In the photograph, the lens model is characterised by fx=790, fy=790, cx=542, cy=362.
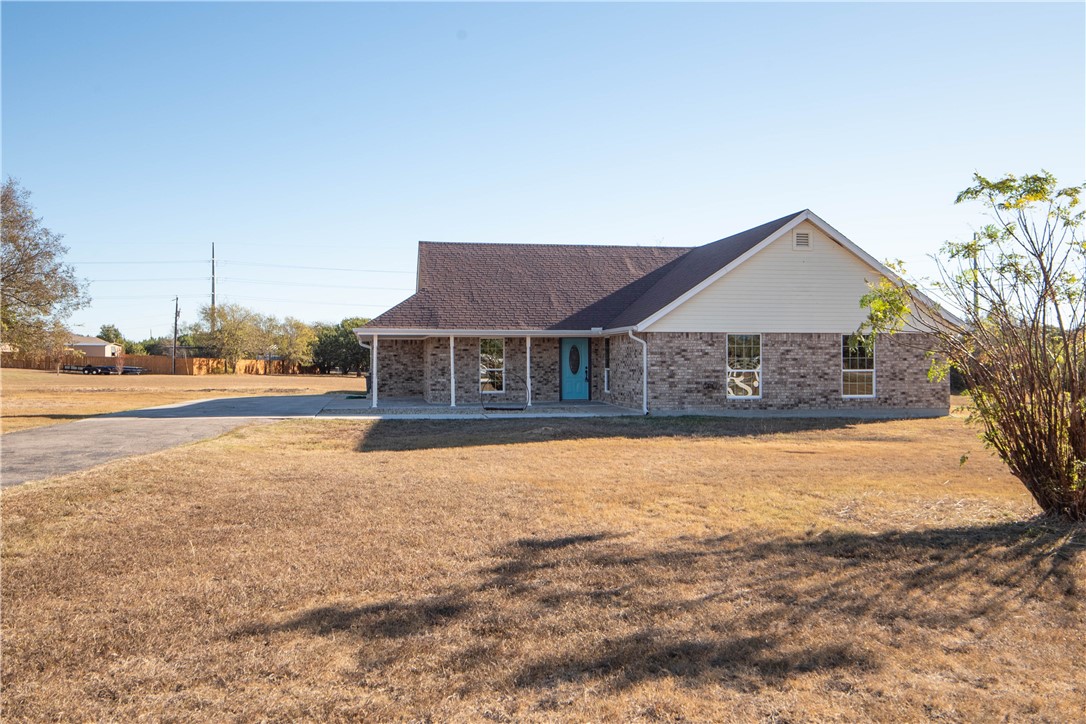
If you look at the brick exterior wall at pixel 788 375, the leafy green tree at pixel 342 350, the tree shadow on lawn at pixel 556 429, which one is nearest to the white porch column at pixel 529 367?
the tree shadow on lawn at pixel 556 429

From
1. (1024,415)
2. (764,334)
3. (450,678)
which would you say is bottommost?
(450,678)

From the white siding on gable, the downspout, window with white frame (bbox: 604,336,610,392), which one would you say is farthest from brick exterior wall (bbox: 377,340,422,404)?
the white siding on gable

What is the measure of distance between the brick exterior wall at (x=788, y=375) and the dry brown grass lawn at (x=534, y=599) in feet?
33.4

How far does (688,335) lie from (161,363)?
6142 centimetres

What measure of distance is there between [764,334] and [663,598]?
1669 cm

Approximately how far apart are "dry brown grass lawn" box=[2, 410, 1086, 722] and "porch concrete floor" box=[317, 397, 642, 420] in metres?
9.57

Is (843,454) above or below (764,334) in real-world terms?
below

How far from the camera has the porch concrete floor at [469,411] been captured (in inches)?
804

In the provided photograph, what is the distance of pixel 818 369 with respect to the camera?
71.1 feet

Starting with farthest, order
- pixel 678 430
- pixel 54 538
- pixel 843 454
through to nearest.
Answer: pixel 678 430 → pixel 843 454 → pixel 54 538

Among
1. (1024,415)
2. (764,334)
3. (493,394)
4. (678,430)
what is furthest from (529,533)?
(493,394)

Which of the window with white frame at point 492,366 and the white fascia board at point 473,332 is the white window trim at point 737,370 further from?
the window with white frame at point 492,366

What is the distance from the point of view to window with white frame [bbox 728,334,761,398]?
21297 millimetres

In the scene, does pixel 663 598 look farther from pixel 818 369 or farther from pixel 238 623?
pixel 818 369
